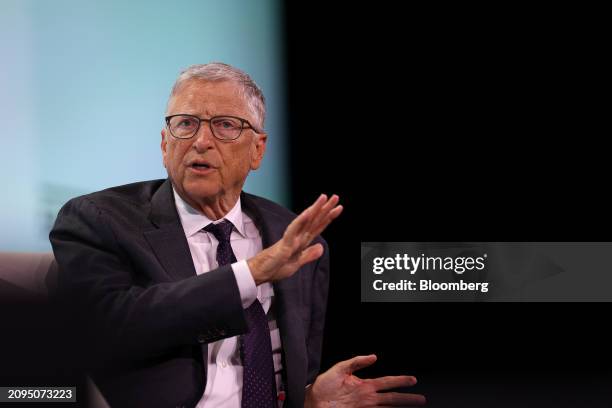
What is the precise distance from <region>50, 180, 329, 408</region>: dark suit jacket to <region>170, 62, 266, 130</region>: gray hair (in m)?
0.31

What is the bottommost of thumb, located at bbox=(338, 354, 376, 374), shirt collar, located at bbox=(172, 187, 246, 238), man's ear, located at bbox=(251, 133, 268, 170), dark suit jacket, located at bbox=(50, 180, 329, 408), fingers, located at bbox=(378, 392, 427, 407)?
fingers, located at bbox=(378, 392, 427, 407)

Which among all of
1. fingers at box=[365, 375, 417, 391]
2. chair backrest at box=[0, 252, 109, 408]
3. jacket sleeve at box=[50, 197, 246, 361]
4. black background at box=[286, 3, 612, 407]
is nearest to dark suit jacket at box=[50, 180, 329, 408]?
jacket sleeve at box=[50, 197, 246, 361]

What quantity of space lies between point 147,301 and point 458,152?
1.67m

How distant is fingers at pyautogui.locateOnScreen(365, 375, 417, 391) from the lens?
1.91 m

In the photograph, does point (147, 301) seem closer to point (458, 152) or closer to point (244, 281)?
point (244, 281)

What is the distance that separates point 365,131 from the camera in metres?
2.88

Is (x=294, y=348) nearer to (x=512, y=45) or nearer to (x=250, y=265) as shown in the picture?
(x=250, y=265)

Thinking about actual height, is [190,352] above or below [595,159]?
below

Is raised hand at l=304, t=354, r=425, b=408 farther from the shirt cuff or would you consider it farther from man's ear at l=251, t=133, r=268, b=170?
man's ear at l=251, t=133, r=268, b=170

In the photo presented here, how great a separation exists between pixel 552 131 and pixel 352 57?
886 mm

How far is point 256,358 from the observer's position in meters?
1.84

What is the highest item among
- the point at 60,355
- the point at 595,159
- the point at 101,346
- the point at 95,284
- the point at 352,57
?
the point at 352,57

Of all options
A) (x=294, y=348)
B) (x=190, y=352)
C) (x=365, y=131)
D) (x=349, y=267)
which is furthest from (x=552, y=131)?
(x=190, y=352)

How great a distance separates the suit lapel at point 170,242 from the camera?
180cm
